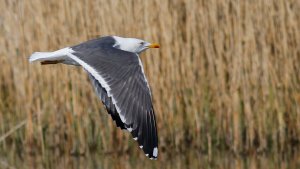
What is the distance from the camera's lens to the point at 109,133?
7.77 metres

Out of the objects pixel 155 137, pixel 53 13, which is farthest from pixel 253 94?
pixel 155 137

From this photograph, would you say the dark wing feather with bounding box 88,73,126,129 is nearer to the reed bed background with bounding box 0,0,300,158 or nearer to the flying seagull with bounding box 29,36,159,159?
the flying seagull with bounding box 29,36,159,159

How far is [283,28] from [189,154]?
102 centimetres

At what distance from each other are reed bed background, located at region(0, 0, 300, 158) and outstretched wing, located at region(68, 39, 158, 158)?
1.47 meters

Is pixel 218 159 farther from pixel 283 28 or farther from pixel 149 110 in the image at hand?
pixel 149 110

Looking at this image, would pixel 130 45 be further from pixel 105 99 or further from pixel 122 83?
pixel 122 83

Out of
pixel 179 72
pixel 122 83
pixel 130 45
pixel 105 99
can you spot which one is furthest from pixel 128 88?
pixel 179 72

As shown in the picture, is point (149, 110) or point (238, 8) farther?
point (238, 8)

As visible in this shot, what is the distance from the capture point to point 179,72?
765 cm

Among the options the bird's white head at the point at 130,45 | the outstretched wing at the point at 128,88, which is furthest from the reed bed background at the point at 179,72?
the outstretched wing at the point at 128,88

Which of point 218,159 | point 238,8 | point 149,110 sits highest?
point 238,8

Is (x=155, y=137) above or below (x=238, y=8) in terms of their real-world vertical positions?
below

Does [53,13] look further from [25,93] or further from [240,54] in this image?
[240,54]

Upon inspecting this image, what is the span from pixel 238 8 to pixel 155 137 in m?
1.92
